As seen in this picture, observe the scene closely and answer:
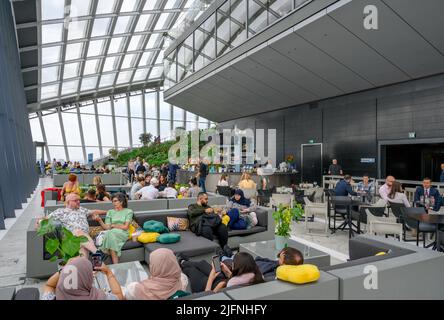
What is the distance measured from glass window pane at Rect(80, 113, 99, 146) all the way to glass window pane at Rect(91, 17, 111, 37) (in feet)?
34.0

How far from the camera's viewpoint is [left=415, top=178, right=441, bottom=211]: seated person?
255 inches

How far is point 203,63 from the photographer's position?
51.7 feet

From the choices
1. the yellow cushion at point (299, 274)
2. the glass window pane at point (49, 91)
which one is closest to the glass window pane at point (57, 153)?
the glass window pane at point (49, 91)

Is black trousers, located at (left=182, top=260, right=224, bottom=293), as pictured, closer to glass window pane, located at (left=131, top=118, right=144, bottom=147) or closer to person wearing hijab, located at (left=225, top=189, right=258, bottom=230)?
person wearing hijab, located at (left=225, top=189, right=258, bottom=230)

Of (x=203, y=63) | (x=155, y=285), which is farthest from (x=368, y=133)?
(x=155, y=285)

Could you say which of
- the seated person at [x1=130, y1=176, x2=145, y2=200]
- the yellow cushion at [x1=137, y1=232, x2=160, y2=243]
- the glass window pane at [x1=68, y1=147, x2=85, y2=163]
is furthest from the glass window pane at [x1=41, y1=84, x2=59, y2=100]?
the yellow cushion at [x1=137, y1=232, x2=160, y2=243]

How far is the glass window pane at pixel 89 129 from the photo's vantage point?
88.2 feet

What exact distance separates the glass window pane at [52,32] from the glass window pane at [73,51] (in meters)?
1.13

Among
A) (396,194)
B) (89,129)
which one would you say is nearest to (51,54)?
(89,129)

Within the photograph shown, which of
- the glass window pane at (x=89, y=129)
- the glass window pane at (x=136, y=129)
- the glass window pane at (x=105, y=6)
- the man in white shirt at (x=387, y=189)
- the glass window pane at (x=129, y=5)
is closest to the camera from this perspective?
the man in white shirt at (x=387, y=189)

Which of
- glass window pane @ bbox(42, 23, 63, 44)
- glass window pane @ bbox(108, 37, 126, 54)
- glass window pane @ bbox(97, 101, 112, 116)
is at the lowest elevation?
glass window pane @ bbox(97, 101, 112, 116)

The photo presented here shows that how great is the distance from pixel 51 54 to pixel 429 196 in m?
19.7

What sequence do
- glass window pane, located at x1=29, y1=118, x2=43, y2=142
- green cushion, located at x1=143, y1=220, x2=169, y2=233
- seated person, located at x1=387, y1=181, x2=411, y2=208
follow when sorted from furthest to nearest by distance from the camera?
glass window pane, located at x1=29, y1=118, x2=43, y2=142 < seated person, located at x1=387, y1=181, x2=411, y2=208 < green cushion, located at x1=143, y1=220, x2=169, y2=233

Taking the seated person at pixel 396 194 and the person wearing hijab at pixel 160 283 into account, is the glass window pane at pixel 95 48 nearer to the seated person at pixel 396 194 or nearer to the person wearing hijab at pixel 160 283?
the seated person at pixel 396 194
